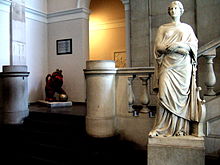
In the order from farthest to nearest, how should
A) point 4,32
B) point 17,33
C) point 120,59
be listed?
1. point 120,59
2. point 17,33
3. point 4,32

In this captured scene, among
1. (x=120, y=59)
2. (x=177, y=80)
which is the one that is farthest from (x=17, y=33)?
(x=177, y=80)

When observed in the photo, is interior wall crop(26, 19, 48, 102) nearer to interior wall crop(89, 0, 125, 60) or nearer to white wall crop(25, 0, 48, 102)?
white wall crop(25, 0, 48, 102)

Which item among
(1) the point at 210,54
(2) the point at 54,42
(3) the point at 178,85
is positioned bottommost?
(3) the point at 178,85

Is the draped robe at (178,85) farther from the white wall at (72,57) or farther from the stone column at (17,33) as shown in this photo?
the stone column at (17,33)

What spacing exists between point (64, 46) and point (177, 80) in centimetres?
556

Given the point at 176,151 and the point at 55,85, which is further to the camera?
the point at 55,85

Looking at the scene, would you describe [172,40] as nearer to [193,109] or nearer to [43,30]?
[193,109]

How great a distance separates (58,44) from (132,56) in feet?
10.1

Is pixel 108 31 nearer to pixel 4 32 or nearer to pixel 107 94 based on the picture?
pixel 4 32

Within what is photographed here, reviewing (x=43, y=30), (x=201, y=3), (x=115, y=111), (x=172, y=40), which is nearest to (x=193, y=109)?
(x=172, y=40)

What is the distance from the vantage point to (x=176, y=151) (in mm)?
2664

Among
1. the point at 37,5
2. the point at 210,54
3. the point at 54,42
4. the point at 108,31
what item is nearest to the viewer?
the point at 210,54

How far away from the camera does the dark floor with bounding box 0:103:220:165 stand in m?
3.27

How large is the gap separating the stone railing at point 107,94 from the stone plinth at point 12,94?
6.46ft
